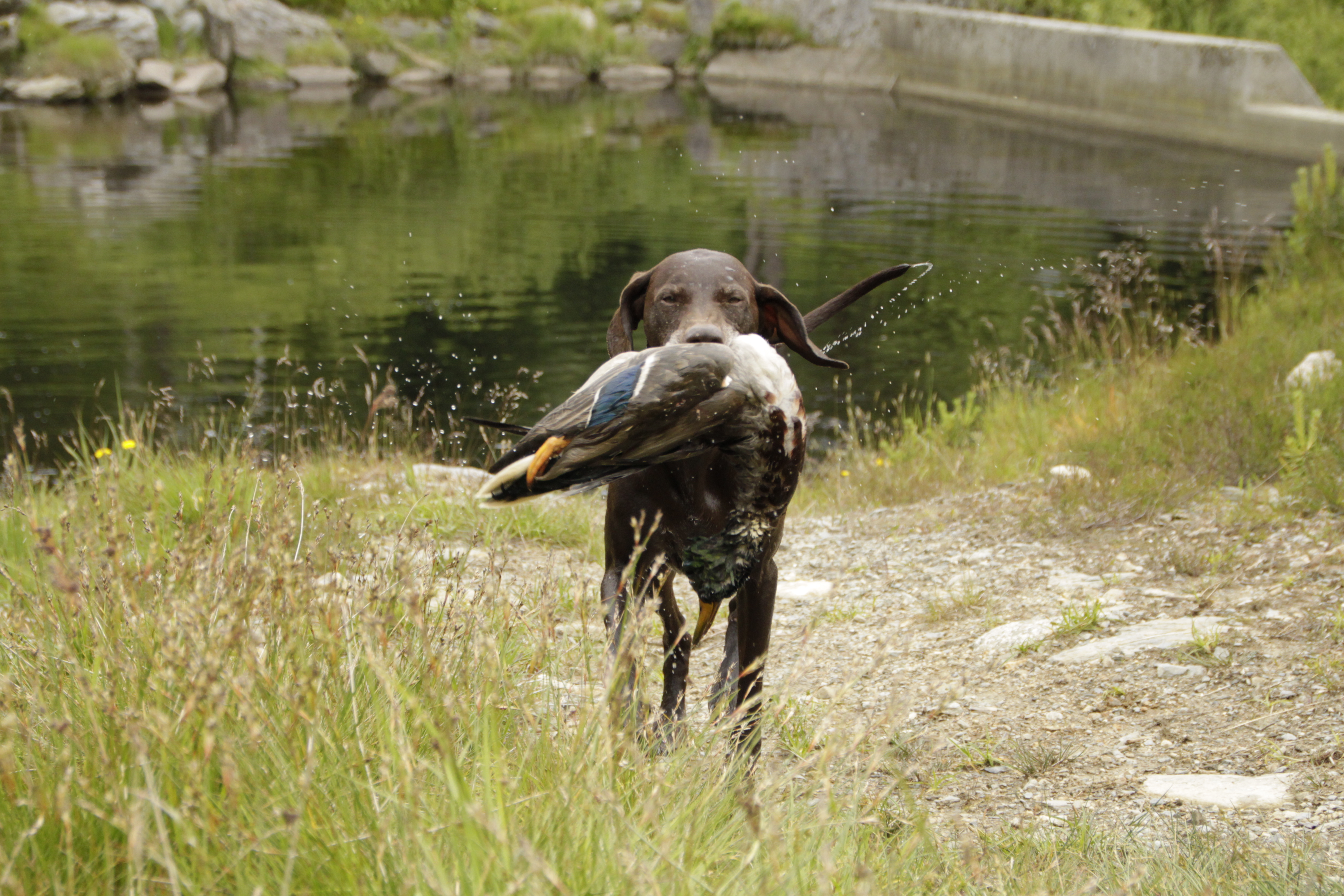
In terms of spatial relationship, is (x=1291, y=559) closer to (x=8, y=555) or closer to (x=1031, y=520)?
(x=1031, y=520)

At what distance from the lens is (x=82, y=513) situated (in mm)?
4852

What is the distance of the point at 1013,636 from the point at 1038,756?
1001 mm

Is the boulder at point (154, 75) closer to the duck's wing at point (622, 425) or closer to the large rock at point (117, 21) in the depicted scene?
the large rock at point (117, 21)

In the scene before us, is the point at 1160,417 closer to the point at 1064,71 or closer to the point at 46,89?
the point at 1064,71

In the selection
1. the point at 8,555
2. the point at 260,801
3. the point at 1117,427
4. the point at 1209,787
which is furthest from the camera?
the point at 1117,427

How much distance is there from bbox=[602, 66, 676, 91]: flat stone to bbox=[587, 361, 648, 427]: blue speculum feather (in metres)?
36.0

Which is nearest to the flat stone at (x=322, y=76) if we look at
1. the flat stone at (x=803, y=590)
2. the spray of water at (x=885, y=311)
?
the spray of water at (x=885, y=311)

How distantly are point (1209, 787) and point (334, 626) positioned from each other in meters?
2.50

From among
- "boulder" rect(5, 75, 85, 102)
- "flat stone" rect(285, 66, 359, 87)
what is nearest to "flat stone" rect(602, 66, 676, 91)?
"flat stone" rect(285, 66, 359, 87)

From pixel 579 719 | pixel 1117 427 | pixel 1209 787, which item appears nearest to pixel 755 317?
pixel 579 719

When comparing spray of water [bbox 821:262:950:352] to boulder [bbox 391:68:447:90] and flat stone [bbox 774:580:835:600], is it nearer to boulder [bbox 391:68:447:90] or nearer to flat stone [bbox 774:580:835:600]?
flat stone [bbox 774:580:835:600]

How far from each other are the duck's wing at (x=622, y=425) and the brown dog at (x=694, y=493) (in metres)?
0.44

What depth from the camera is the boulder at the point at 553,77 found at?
1462 inches

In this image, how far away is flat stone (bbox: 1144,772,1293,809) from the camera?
3.22 metres
